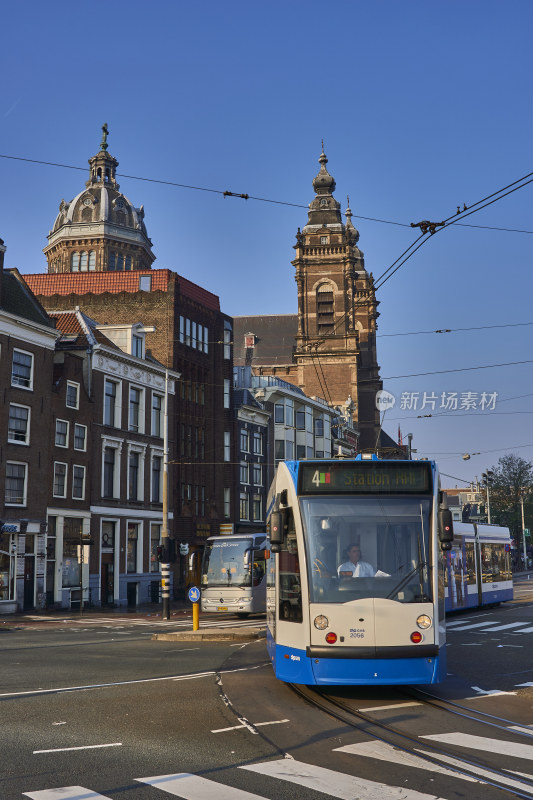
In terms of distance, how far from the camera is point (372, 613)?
10.9 metres

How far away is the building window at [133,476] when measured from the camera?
45.0m

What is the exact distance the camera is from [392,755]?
26.8ft

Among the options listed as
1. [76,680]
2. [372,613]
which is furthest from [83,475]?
[372,613]

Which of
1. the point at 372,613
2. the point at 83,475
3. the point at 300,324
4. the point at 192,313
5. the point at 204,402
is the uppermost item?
the point at 300,324

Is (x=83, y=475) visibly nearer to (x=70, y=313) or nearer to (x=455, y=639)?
(x=70, y=313)

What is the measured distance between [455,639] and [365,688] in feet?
29.0

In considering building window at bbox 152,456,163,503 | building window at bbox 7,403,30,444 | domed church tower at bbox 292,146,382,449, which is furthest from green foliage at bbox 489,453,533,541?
building window at bbox 7,403,30,444

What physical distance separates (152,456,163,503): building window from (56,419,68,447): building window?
28.6 feet

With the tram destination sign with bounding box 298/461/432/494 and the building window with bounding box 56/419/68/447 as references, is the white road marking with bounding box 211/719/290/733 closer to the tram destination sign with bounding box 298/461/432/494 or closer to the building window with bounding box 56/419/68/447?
the tram destination sign with bounding box 298/461/432/494

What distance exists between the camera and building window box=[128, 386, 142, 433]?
4553 centimetres

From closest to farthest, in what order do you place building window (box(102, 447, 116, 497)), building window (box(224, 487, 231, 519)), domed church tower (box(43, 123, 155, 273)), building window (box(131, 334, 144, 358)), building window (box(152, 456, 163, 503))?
building window (box(102, 447, 116, 497)) < building window (box(131, 334, 144, 358)) < building window (box(152, 456, 163, 503)) < building window (box(224, 487, 231, 519)) < domed church tower (box(43, 123, 155, 273))

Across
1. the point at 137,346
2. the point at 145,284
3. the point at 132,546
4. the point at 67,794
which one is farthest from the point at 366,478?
the point at 145,284

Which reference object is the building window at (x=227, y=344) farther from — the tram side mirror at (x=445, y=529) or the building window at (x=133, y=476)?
the tram side mirror at (x=445, y=529)

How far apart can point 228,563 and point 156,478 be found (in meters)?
16.9
